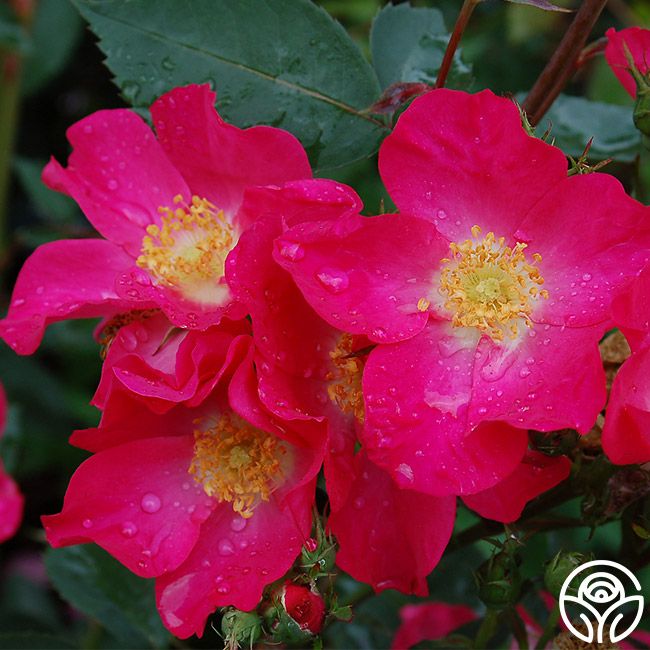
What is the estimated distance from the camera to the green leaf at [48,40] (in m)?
2.27

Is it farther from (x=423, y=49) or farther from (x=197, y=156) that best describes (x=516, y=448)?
(x=423, y=49)

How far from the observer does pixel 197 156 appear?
1.07m

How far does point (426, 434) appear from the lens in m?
0.87

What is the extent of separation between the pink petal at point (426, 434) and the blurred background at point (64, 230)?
2.03 ft

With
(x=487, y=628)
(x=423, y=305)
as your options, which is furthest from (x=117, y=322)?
(x=487, y=628)

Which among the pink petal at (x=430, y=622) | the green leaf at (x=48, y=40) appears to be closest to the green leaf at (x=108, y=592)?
the pink petal at (x=430, y=622)

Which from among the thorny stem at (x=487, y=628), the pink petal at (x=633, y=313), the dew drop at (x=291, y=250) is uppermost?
the pink petal at (x=633, y=313)

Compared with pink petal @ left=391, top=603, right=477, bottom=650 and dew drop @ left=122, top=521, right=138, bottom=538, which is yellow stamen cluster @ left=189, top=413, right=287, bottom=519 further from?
pink petal @ left=391, top=603, right=477, bottom=650

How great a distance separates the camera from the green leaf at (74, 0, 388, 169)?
44.5 inches

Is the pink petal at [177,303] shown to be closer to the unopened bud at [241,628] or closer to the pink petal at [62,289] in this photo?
the pink petal at [62,289]

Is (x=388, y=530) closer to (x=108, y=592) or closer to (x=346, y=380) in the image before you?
(x=346, y=380)

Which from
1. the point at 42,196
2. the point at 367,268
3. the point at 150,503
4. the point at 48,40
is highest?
the point at 367,268

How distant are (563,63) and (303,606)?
61 centimetres

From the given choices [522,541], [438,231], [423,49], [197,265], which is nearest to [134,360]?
[197,265]
